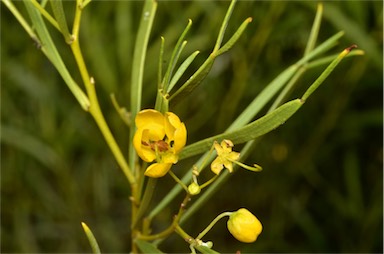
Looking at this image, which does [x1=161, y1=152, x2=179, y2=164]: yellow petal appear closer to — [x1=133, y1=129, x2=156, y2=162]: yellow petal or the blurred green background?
[x1=133, y1=129, x2=156, y2=162]: yellow petal

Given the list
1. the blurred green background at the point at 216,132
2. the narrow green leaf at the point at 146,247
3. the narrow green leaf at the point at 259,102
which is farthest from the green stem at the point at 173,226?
the blurred green background at the point at 216,132

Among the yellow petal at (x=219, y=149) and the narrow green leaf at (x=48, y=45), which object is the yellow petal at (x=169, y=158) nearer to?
the yellow petal at (x=219, y=149)

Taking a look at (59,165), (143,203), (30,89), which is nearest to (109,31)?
(30,89)

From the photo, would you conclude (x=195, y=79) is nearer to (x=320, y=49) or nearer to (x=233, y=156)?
(x=233, y=156)

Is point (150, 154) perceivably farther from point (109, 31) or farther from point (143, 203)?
point (109, 31)

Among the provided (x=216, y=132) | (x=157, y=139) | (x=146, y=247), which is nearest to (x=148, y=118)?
(x=157, y=139)

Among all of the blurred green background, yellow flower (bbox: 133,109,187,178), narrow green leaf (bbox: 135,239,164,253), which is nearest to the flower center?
yellow flower (bbox: 133,109,187,178)

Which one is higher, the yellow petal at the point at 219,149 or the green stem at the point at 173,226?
the yellow petal at the point at 219,149
